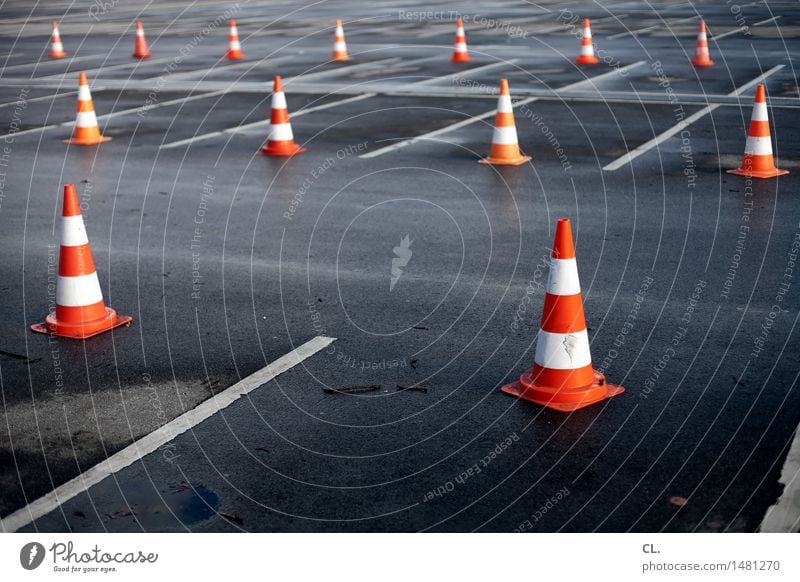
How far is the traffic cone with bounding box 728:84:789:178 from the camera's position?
10.0m

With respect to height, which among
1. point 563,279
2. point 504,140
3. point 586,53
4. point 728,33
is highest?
point 563,279

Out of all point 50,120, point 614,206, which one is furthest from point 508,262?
A: point 50,120

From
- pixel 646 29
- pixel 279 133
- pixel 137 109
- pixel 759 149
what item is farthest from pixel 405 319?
pixel 646 29

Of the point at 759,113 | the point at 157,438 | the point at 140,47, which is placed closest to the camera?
the point at 157,438

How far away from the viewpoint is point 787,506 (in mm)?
4230

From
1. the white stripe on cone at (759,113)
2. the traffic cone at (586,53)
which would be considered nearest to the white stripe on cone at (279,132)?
the white stripe on cone at (759,113)

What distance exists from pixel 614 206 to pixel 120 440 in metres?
5.31

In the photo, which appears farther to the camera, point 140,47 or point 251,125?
point 140,47

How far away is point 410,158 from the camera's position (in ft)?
37.0

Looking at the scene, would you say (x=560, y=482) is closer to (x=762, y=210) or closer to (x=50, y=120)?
(x=762, y=210)

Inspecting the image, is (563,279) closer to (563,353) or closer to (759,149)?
(563,353)

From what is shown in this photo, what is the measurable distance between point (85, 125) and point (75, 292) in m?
6.93

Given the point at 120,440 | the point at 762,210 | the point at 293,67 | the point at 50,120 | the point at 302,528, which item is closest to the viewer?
the point at 302,528

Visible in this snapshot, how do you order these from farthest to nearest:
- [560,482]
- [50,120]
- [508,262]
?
1. [50,120]
2. [508,262]
3. [560,482]
